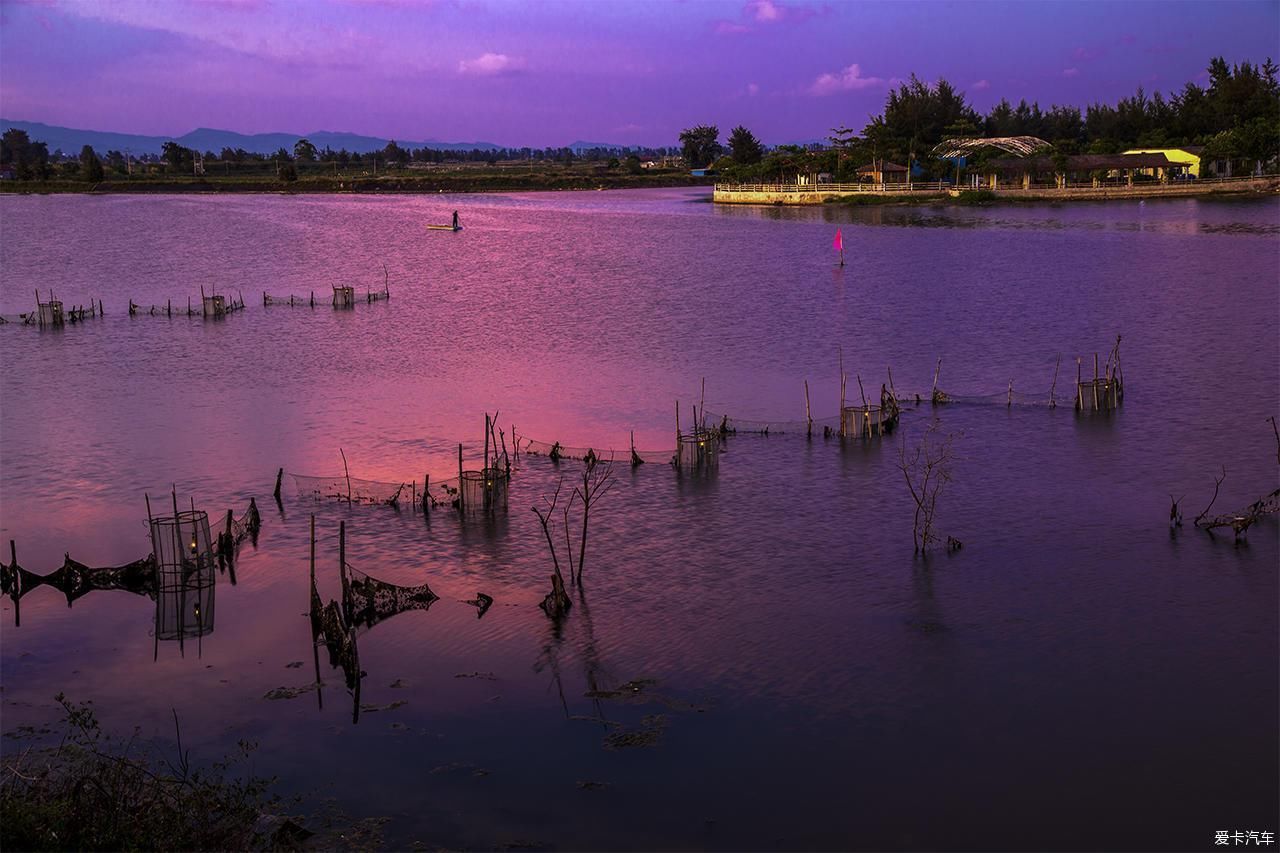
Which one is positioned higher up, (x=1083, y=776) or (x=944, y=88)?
(x=944, y=88)

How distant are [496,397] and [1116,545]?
628 inches

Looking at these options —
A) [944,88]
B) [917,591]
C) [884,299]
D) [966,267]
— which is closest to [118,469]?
[917,591]

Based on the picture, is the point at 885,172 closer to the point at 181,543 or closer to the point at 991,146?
the point at 991,146

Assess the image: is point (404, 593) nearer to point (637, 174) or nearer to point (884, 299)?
point (884, 299)

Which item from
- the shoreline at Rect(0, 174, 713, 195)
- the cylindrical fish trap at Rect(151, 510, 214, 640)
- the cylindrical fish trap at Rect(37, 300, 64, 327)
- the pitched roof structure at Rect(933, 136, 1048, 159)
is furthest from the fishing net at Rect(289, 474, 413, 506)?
the shoreline at Rect(0, 174, 713, 195)

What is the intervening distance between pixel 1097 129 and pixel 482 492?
13636 centimetres

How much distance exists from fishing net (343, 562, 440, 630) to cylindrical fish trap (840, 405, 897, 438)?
1028 centimetres

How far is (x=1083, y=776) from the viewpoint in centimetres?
1170

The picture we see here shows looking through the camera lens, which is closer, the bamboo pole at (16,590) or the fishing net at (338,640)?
the fishing net at (338,640)

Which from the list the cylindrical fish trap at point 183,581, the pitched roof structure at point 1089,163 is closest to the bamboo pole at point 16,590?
the cylindrical fish trap at point 183,581

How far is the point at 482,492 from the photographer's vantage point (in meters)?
19.3

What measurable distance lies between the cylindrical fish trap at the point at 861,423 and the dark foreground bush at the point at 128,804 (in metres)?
14.2

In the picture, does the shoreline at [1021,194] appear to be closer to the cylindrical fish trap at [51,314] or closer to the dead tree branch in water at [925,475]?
the cylindrical fish trap at [51,314]

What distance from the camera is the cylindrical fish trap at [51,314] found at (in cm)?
4025
